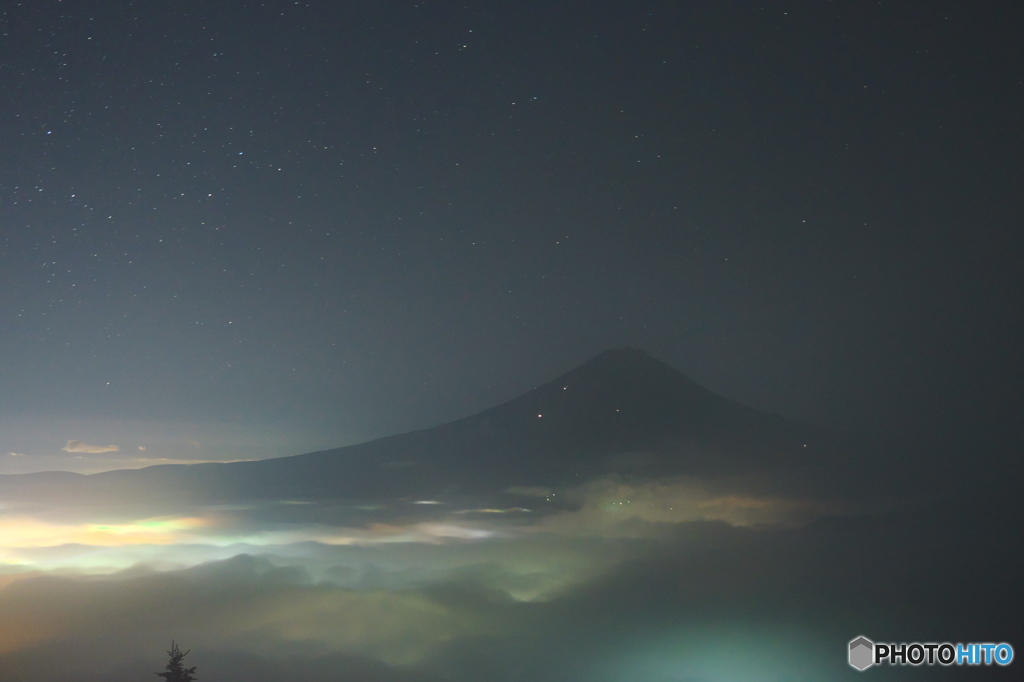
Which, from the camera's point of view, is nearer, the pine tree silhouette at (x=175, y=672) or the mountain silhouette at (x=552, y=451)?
the pine tree silhouette at (x=175, y=672)

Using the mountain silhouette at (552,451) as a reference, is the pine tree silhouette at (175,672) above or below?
below

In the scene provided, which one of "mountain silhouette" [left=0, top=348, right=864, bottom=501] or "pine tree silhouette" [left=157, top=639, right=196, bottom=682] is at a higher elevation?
"mountain silhouette" [left=0, top=348, right=864, bottom=501]

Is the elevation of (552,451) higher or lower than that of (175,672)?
higher

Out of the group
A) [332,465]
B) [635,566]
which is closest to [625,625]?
[635,566]

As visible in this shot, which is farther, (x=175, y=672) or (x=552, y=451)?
(x=552, y=451)

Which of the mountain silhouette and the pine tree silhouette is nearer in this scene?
the pine tree silhouette

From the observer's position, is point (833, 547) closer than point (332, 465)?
Yes

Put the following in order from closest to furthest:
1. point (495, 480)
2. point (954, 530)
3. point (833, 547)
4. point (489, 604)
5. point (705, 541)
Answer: point (489, 604) < point (833, 547) < point (954, 530) < point (705, 541) < point (495, 480)

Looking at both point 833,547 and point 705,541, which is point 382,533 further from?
point 833,547
